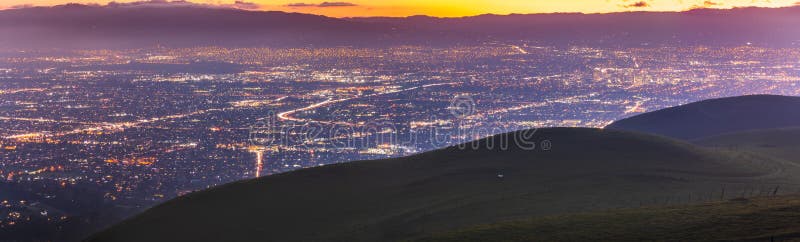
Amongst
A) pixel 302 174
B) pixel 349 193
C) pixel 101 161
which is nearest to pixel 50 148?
A: pixel 101 161

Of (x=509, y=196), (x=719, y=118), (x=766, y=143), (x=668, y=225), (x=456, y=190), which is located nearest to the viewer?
(x=668, y=225)

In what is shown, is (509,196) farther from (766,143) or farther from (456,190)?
(766,143)

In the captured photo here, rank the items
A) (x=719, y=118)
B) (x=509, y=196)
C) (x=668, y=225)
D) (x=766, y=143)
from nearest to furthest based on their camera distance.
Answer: (x=668, y=225), (x=509, y=196), (x=766, y=143), (x=719, y=118)

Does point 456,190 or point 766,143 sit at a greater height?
point 456,190

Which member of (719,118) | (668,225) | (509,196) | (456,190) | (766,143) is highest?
(668,225)

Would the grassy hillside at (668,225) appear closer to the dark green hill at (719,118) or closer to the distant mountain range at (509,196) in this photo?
the distant mountain range at (509,196)

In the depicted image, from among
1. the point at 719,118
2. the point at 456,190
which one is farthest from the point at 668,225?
the point at 719,118

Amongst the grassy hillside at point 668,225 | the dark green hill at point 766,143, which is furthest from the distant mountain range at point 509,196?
the dark green hill at point 766,143
